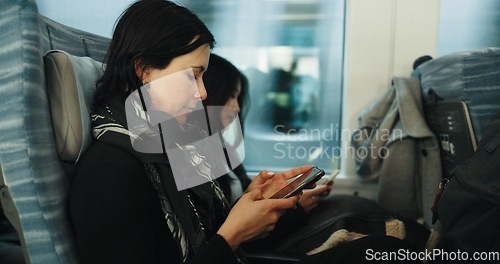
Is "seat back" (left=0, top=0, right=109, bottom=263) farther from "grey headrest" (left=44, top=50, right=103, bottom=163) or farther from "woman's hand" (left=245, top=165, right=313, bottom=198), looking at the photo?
"woman's hand" (left=245, top=165, right=313, bottom=198)

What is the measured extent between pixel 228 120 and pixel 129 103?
1.78ft

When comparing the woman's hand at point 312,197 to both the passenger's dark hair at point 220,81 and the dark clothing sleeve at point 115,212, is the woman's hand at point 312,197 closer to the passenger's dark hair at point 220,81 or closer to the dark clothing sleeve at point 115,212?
Answer: the passenger's dark hair at point 220,81

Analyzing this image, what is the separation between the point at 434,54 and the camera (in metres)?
1.36

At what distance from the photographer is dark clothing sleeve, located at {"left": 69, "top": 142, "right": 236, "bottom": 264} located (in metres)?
0.65

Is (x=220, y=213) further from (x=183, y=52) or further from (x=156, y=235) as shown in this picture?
(x=183, y=52)

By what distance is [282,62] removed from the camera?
147cm

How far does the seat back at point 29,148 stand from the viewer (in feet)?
2.13

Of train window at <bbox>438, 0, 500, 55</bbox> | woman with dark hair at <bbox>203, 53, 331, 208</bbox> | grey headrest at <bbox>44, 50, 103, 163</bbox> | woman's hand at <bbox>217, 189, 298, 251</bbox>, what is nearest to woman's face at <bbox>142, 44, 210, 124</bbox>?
grey headrest at <bbox>44, 50, 103, 163</bbox>

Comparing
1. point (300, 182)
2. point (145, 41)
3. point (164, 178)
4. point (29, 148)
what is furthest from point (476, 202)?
point (29, 148)

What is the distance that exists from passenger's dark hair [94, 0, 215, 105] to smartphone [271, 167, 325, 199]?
38cm

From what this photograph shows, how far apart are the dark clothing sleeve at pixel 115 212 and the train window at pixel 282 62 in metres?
0.78

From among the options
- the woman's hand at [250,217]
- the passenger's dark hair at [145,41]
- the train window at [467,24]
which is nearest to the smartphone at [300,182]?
the woman's hand at [250,217]

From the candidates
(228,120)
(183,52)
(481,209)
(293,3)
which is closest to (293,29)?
(293,3)

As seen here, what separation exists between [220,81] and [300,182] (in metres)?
0.49
